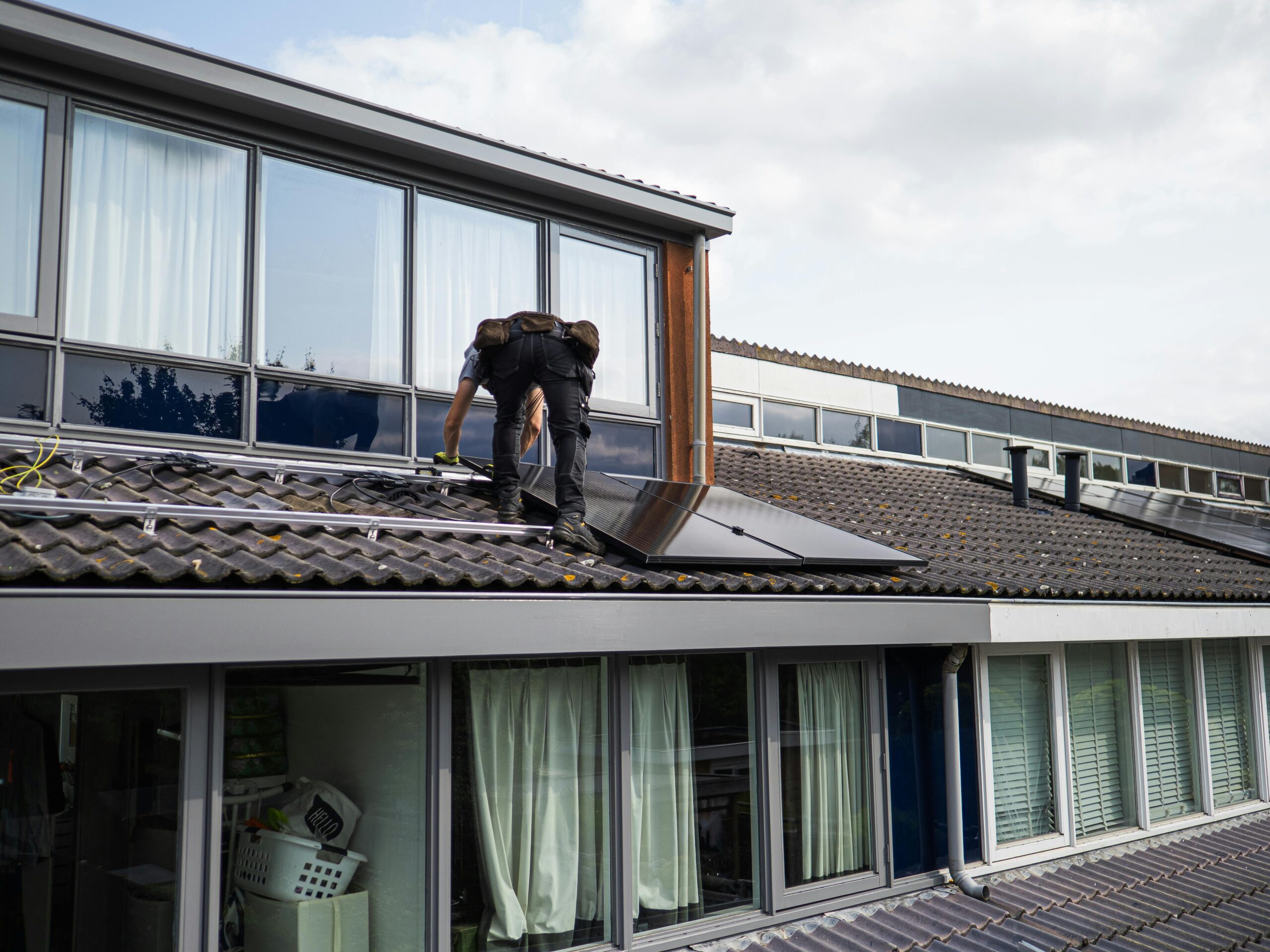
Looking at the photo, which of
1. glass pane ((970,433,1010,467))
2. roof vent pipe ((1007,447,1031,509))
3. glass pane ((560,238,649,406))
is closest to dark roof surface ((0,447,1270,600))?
roof vent pipe ((1007,447,1031,509))

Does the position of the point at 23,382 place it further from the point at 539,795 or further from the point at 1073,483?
the point at 1073,483

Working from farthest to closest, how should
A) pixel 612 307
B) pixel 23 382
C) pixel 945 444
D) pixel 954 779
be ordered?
pixel 945 444 → pixel 612 307 → pixel 954 779 → pixel 23 382

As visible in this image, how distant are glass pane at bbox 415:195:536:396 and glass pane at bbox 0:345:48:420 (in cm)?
252

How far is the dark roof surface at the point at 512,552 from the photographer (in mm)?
4301

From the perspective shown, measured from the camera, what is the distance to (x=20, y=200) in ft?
20.6

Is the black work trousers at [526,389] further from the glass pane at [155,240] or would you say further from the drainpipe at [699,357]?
the drainpipe at [699,357]

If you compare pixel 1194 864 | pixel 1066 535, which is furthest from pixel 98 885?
pixel 1066 535

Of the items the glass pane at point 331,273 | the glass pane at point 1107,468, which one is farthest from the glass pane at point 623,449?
the glass pane at point 1107,468

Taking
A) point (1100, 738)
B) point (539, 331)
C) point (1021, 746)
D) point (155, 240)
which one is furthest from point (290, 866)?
point (1100, 738)

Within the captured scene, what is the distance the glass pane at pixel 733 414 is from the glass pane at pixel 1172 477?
9802mm

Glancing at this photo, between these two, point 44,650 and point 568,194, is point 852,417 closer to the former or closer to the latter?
point 568,194

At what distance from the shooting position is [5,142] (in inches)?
246

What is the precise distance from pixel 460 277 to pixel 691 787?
432 centimetres

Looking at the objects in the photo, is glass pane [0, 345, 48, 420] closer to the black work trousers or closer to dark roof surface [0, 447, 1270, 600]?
dark roof surface [0, 447, 1270, 600]
